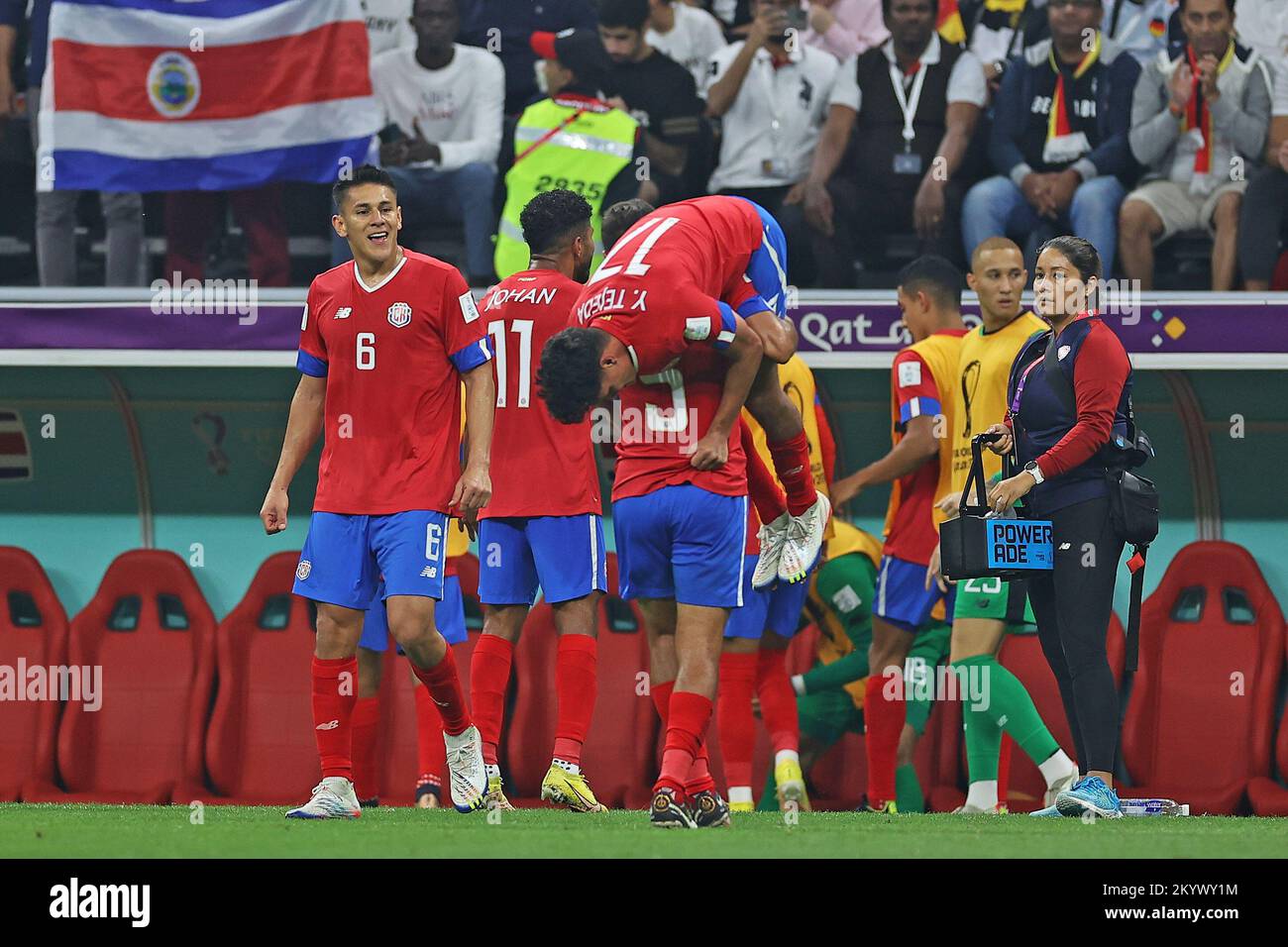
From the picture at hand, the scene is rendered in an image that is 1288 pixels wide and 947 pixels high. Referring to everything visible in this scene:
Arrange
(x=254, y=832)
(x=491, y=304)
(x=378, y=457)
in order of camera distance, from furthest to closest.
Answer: (x=491, y=304), (x=378, y=457), (x=254, y=832)

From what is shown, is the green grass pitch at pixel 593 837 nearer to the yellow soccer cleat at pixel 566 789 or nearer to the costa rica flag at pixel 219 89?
the yellow soccer cleat at pixel 566 789

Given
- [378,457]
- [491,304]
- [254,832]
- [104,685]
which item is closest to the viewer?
[254,832]

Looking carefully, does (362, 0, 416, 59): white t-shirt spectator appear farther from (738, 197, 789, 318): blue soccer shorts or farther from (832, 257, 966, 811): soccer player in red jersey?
(738, 197, 789, 318): blue soccer shorts

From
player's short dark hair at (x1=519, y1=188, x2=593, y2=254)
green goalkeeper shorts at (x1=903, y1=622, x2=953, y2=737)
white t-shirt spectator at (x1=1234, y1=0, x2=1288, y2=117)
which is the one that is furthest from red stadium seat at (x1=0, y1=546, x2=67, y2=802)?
white t-shirt spectator at (x1=1234, y1=0, x2=1288, y2=117)

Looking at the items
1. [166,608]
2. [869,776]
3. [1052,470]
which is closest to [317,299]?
[1052,470]

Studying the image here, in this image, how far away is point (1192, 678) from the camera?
8.91 m

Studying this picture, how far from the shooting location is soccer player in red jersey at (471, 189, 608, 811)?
657 cm

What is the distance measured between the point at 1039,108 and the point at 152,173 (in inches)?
173

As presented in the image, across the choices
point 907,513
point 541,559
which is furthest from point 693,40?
point 541,559

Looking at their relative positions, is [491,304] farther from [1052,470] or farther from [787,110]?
[787,110]

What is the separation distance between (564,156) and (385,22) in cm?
174

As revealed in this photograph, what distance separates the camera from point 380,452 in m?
5.96

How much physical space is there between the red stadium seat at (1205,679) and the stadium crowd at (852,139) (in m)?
1.43

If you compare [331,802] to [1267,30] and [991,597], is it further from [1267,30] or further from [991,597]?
[1267,30]
